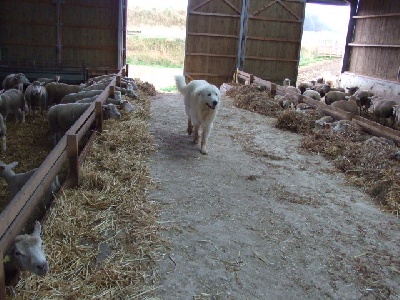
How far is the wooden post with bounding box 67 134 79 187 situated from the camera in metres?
4.76

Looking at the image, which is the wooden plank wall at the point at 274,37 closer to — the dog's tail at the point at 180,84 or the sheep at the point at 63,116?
the dog's tail at the point at 180,84

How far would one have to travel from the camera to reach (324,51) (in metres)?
36.4

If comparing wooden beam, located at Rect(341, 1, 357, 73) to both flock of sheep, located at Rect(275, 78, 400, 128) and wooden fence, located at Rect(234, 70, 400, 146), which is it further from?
wooden fence, located at Rect(234, 70, 400, 146)

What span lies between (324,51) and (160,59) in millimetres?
16212

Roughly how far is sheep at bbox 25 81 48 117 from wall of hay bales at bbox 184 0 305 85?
9234 mm

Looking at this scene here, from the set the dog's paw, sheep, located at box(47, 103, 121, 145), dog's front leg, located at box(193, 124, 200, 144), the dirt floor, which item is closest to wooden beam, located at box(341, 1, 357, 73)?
the dirt floor

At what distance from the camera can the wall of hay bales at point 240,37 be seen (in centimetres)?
1750

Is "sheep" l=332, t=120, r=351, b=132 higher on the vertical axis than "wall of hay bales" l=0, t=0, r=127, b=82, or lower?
lower

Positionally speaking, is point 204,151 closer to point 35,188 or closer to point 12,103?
point 35,188

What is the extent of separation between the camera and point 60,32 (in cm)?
1598

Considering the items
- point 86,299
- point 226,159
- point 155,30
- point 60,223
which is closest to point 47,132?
point 226,159

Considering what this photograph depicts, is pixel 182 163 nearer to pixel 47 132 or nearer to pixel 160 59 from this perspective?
pixel 47 132

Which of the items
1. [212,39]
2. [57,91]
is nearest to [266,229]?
[57,91]

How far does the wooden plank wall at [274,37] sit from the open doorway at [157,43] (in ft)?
17.4
